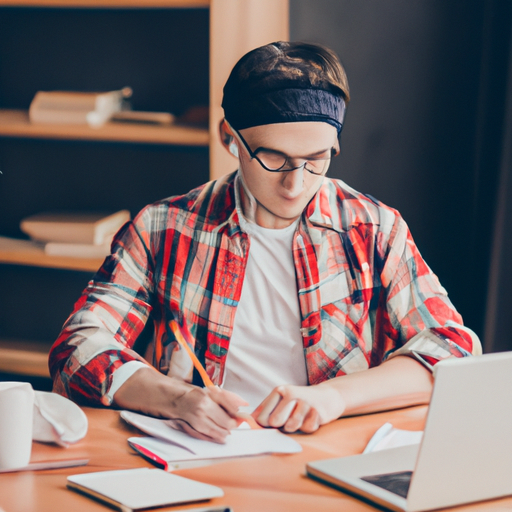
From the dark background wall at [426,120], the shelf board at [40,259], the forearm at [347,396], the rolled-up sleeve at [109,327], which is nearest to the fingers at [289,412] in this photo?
the forearm at [347,396]

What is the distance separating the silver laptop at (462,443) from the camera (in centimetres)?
82

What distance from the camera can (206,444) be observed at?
108 centimetres

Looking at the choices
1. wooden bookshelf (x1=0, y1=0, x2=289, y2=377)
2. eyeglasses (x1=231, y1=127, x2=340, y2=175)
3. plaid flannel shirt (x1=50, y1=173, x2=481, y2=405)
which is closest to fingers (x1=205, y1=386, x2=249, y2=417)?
plaid flannel shirt (x1=50, y1=173, x2=481, y2=405)

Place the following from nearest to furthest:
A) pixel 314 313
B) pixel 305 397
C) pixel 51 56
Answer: pixel 305 397, pixel 314 313, pixel 51 56

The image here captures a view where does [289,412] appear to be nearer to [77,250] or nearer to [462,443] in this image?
[462,443]

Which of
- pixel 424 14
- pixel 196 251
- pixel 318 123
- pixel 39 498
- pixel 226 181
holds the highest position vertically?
pixel 424 14

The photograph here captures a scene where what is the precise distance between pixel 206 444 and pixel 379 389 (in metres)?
0.36

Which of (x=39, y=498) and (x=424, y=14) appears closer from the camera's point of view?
(x=39, y=498)

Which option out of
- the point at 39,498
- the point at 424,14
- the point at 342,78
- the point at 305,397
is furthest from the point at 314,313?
the point at 424,14

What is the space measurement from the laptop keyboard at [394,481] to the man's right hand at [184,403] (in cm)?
25

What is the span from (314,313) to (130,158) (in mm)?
1352

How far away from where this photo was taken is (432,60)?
2.25 metres

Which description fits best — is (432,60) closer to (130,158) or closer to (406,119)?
(406,119)

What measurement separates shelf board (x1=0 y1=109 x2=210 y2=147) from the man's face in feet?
2.67
